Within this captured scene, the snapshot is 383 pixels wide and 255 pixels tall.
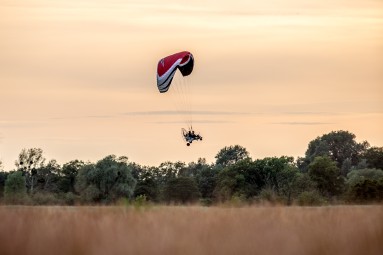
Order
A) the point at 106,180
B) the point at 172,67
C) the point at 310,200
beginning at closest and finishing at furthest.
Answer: the point at 172,67
the point at 310,200
the point at 106,180

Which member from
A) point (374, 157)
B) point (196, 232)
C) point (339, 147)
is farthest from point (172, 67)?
point (339, 147)

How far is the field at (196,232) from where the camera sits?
13578 mm

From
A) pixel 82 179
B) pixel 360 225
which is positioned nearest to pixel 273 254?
pixel 360 225

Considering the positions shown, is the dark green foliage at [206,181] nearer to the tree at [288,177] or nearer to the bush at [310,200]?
the tree at [288,177]

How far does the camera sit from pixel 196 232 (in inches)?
561

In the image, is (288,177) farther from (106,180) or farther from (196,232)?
(196,232)

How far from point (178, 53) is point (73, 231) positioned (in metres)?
16.0

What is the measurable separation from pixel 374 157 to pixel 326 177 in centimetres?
3283

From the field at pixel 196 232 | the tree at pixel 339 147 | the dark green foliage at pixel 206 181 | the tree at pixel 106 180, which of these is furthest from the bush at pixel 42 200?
the tree at pixel 339 147

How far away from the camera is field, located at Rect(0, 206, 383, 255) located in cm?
1358

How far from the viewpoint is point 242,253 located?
1336cm

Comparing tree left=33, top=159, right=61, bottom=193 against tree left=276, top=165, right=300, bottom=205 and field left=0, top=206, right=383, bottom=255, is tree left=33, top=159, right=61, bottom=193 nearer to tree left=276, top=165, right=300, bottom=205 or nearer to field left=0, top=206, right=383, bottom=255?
tree left=276, top=165, right=300, bottom=205

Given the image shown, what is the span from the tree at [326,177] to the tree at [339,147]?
3356 centimetres

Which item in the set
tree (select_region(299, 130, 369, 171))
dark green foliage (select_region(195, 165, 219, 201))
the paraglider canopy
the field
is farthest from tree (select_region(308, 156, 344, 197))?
the field
